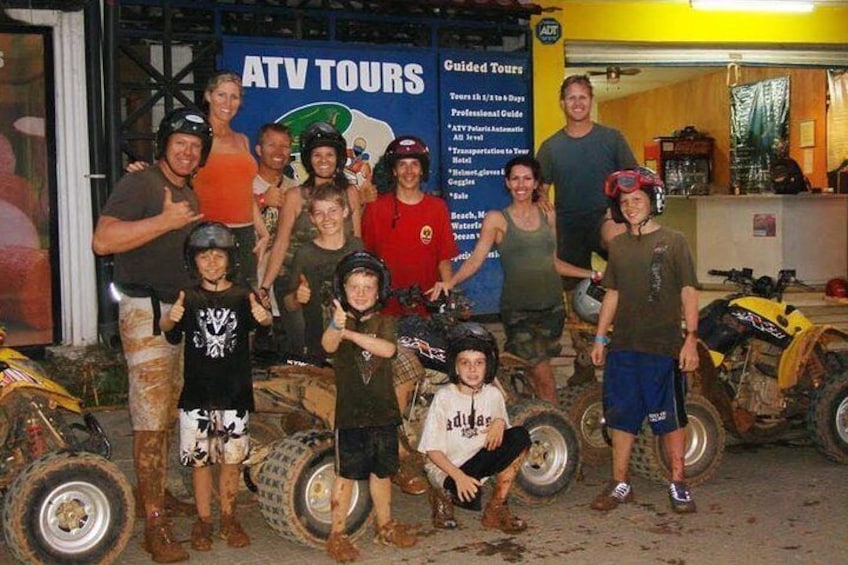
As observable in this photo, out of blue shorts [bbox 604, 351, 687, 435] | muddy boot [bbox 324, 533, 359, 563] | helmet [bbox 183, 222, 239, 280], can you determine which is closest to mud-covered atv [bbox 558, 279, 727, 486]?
blue shorts [bbox 604, 351, 687, 435]

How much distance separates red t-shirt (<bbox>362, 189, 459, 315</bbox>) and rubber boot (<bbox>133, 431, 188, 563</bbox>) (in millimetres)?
1545

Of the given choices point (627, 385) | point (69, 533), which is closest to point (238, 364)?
point (69, 533)

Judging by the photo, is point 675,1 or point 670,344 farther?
point 675,1

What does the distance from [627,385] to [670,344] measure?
0.32m

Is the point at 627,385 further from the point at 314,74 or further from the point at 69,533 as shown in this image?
the point at 314,74

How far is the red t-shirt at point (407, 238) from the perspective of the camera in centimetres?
631

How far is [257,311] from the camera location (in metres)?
5.22

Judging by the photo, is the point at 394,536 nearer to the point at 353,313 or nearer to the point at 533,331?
the point at 353,313

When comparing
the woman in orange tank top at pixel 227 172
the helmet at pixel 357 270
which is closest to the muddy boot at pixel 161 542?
the helmet at pixel 357 270

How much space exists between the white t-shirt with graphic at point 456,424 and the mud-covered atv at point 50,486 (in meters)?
1.45

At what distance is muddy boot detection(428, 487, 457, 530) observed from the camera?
18.4 ft

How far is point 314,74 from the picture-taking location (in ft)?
36.1

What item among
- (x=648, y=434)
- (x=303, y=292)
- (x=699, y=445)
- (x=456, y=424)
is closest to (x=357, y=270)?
(x=303, y=292)

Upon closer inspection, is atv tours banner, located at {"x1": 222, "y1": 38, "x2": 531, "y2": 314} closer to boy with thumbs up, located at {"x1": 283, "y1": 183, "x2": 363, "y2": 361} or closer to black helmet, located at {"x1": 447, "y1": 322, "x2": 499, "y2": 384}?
boy with thumbs up, located at {"x1": 283, "y1": 183, "x2": 363, "y2": 361}
